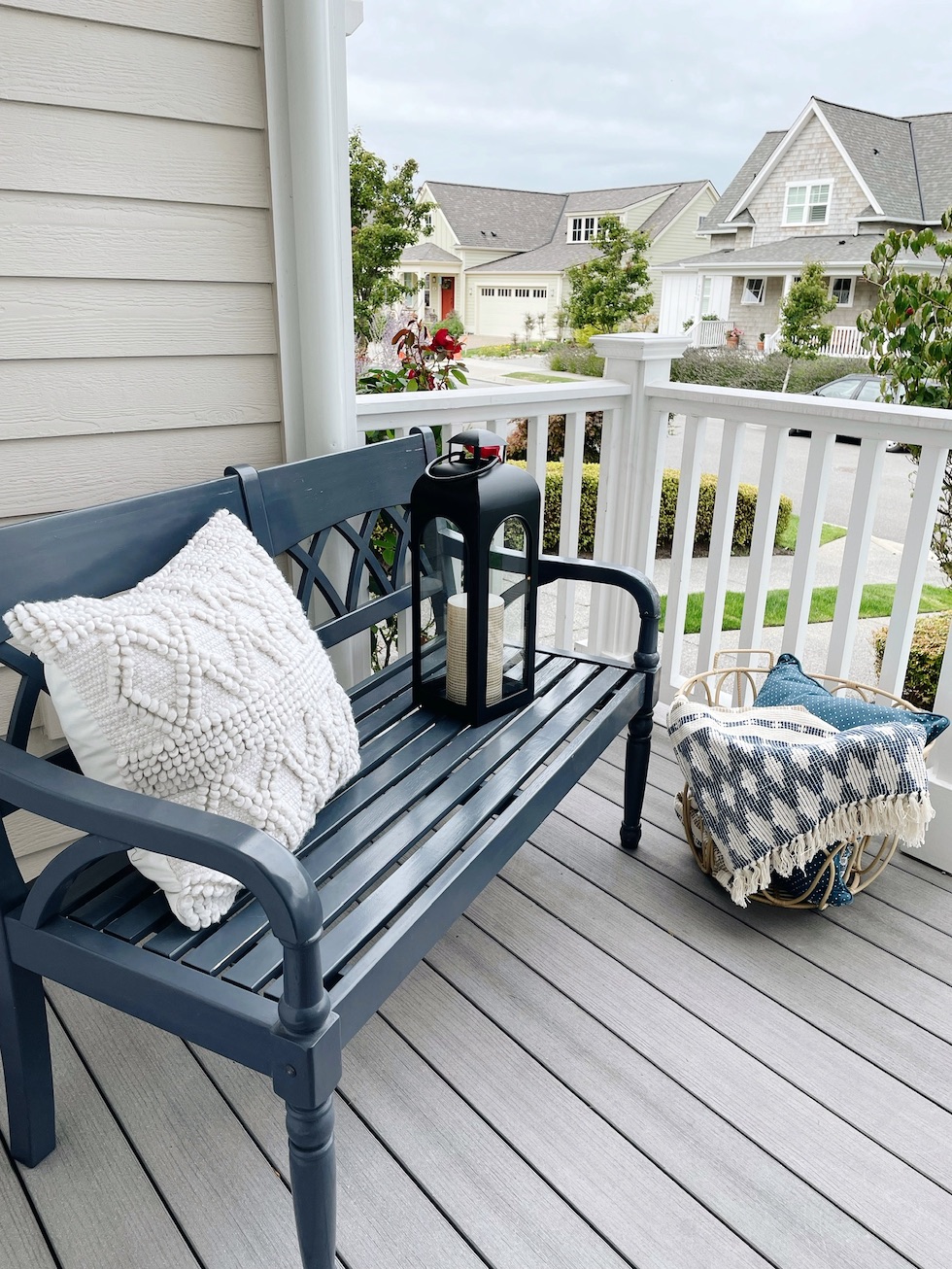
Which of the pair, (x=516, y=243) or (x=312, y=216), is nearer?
(x=312, y=216)

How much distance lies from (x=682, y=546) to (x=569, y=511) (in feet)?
1.12

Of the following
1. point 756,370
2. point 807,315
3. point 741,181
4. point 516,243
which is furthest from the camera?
point 516,243

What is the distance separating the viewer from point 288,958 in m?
→ 0.89

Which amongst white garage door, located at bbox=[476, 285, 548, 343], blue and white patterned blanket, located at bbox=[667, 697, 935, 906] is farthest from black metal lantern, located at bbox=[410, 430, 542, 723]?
white garage door, located at bbox=[476, 285, 548, 343]

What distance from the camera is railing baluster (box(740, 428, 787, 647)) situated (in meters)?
2.19

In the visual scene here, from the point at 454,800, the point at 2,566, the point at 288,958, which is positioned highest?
the point at 2,566

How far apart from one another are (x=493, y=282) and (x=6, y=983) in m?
27.6

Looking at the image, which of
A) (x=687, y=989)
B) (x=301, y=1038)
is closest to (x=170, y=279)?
(x=301, y=1038)

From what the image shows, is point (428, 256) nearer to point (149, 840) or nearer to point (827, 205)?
point (827, 205)

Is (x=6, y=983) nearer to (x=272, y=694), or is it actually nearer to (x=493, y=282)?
(x=272, y=694)

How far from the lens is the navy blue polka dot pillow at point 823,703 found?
182 centimetres

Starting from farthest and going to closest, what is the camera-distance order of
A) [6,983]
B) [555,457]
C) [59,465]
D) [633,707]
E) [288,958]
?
1. [555,457]
2. [633,707]
3. [59,465]
4. [6,983]
5. [288,958]

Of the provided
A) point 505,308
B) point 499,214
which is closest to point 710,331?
point 505,308

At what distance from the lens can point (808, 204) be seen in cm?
2312
